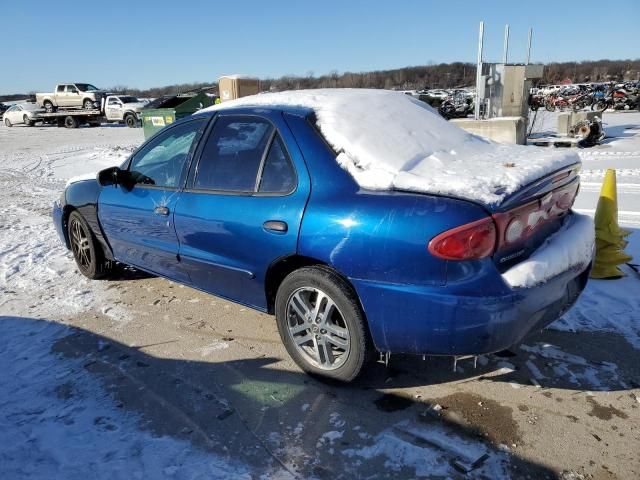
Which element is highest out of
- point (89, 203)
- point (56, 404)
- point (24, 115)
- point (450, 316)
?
point (24, 115)

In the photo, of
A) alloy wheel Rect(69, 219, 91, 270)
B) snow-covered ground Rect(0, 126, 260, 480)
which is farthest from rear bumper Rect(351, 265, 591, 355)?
alloy wheel Rect(69, 219, 91, 270)

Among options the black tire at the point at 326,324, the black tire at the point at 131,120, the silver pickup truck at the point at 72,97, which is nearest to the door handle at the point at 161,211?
the black tire at the point at 326,324

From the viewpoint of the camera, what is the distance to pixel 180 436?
2.53m

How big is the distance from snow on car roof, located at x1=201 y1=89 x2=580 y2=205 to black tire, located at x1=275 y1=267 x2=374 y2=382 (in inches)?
23.1

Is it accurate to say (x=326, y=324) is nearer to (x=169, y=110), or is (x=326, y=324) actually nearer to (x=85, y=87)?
(x=169, y=110)

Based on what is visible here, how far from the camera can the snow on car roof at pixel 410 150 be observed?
2.51 metres

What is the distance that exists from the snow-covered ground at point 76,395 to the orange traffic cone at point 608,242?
130 mm

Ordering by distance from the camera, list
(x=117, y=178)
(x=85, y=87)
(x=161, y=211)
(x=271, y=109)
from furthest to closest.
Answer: (x=85, y=87) < (x=117, y=178) < (x=161, y=211) < (x=271, y=109)

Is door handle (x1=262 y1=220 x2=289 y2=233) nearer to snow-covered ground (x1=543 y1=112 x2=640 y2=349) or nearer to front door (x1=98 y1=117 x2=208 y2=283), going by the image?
front door (x1=98 y1=117 x2=208 y2=283)

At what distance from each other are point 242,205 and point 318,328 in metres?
0.90

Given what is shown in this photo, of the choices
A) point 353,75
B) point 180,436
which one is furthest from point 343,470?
point 353,75

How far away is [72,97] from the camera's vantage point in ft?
111

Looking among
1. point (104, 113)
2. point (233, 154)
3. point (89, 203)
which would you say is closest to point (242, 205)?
point (233, 154)

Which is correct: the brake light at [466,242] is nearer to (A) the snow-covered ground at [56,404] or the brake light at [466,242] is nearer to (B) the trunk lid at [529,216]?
→ (B) the trunk lid at [529,216]
